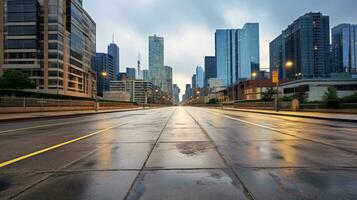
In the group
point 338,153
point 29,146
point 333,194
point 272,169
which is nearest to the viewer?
point 333,194

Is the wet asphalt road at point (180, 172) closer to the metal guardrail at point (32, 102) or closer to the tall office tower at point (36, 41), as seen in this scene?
the metal guardrail at point (32, 102)

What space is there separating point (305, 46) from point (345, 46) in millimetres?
108694

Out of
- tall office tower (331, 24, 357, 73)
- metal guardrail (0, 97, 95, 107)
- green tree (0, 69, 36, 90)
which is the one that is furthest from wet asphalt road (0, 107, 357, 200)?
tall office tower (331, 24, 357, 73)

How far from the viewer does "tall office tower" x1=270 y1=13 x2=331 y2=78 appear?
91750 millimetres

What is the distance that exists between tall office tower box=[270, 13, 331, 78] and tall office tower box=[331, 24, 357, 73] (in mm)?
60082

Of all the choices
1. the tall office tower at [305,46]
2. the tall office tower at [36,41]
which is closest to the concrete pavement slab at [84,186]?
the tall office tower at [305,46]

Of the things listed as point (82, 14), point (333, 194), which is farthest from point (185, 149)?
point (82, 14)

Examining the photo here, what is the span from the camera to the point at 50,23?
112 meters

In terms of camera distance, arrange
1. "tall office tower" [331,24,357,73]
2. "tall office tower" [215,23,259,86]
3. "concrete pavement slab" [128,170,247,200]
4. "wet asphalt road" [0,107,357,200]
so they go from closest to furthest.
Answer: "concrete pavement slab" [128,170,247,200] < "wet asphalt road" [0,107,357,200] < "tall office tower" [215,23,259,86] < "tall office tower" [331,24,357,73]

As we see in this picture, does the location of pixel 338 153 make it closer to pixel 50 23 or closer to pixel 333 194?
pixel 333 194

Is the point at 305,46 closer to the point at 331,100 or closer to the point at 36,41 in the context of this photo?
the point at 331,100

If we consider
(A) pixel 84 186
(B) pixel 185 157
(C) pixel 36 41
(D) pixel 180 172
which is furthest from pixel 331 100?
(C) pixel 36 41

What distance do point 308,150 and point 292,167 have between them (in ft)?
8.97

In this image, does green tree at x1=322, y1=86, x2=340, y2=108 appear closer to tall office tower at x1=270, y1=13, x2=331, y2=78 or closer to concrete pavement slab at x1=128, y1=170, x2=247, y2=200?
tall office tower at x1=270, y1=13, x2=331, y2=78
